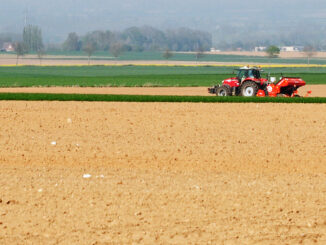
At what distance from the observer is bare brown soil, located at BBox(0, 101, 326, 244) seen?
33.4ft

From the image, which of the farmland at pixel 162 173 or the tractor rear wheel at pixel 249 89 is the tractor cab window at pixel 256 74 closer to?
the tractor rear wheel at pixel 249 89

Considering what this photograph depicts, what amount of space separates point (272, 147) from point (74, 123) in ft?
22.0

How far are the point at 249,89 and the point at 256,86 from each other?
408 mm

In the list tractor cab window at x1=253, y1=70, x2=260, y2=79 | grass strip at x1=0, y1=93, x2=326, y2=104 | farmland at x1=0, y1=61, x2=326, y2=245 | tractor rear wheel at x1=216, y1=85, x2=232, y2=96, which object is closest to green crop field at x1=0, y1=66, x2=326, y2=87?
tractor rear wheel at x1=216, y1=85, x2=232, y2=96

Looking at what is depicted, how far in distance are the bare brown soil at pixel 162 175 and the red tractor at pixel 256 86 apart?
703 centimetres

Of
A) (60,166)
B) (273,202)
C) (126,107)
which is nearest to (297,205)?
(273,202)

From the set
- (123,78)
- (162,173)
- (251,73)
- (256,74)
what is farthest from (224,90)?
(123,78)

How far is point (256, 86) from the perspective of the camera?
34.3m

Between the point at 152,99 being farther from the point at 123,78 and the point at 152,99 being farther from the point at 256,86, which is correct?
the point at 123,78

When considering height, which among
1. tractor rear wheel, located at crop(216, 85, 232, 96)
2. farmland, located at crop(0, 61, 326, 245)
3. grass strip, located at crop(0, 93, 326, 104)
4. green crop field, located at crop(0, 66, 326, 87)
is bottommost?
green crop field, located at crop(0, 66, 326, 87)

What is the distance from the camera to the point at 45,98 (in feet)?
101

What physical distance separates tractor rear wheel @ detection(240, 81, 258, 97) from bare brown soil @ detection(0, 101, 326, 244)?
286 inches

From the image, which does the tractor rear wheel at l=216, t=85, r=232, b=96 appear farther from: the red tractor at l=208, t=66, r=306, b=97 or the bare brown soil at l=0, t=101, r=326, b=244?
the bare brown soil at l=0, t=101, r=326, b=244

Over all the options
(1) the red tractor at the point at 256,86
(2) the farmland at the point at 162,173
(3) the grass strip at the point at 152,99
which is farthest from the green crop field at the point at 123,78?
(2) the farmland at the point at 162,173
